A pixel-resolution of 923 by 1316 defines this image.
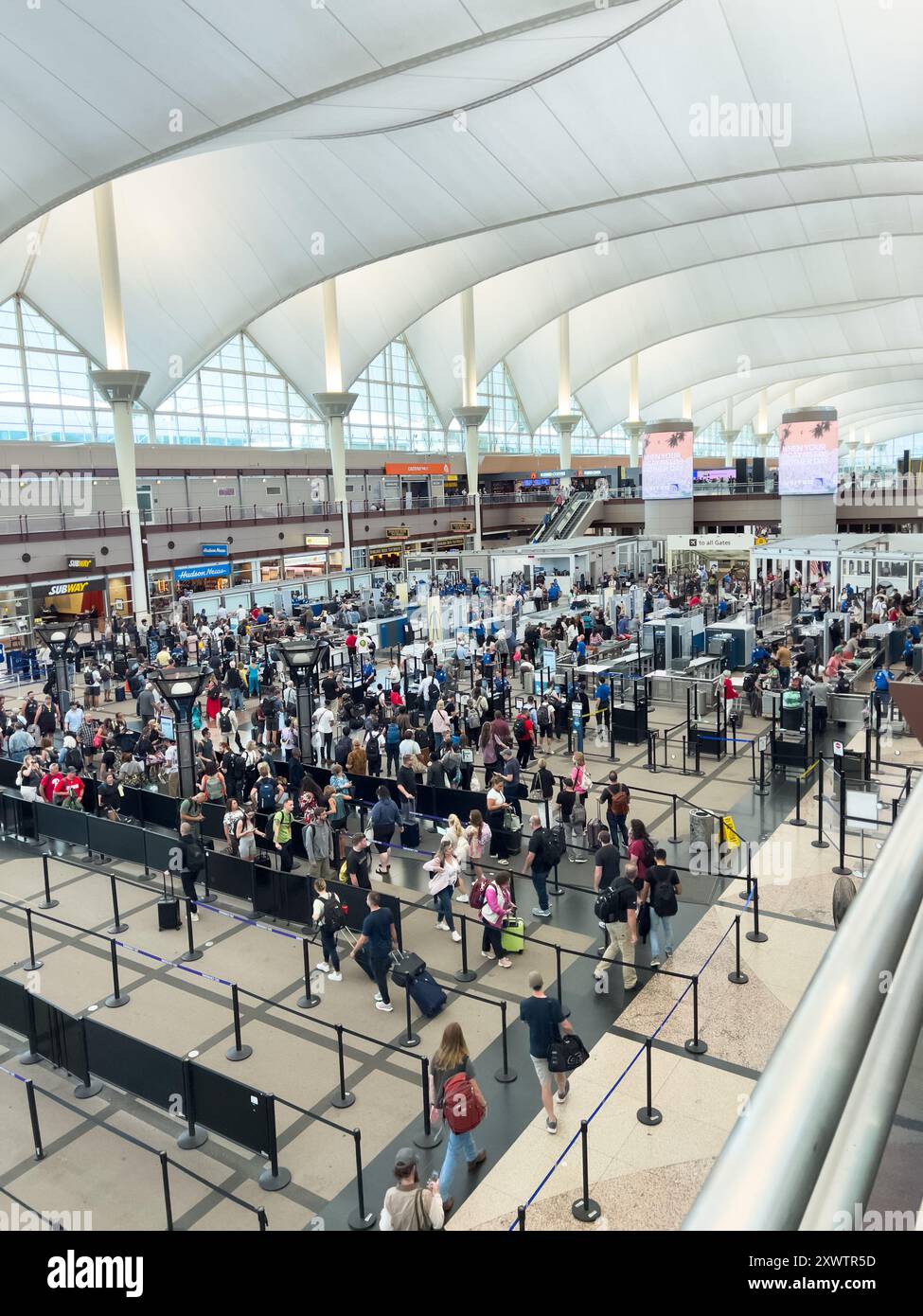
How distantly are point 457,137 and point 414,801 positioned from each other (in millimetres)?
25126

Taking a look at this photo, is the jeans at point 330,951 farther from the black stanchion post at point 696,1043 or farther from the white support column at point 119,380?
the white support column at point 119,380

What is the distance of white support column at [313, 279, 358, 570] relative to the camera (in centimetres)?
4603

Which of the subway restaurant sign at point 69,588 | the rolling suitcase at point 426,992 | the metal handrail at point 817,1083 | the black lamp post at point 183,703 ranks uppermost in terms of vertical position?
the metal handrail at point 817,1083

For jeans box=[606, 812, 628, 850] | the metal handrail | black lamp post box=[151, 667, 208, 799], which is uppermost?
the metal handrail

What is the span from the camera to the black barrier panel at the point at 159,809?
1449 centimetres

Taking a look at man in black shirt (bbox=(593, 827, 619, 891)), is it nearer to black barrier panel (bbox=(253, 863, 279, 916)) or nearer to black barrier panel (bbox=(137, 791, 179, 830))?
black barrier panel (bbox=(253, 863, 279, 916))

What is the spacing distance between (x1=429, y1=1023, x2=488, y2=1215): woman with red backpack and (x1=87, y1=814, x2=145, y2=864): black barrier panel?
7.57 metres

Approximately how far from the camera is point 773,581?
124 ft

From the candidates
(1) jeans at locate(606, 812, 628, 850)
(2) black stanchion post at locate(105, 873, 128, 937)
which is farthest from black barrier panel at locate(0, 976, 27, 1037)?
(1) jeans at locate(606, 812, 628, 850)

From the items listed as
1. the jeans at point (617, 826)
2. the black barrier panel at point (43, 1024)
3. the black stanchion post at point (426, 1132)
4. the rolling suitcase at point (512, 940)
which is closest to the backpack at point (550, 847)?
the rolling suitcase at point (512, 940)

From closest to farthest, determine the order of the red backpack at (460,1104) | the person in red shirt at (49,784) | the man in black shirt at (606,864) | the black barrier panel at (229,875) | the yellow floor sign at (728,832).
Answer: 1. the red backpack at (460,1104)
2. the man in black shirt at (606,864)
3. the yellow floor sign at (728,832)
4. the black barrier panel at (229,875)
5. the person in red shirt at (49,784)

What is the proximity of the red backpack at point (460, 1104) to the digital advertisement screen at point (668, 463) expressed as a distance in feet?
145

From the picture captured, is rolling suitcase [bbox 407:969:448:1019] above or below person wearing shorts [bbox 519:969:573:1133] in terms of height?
below
